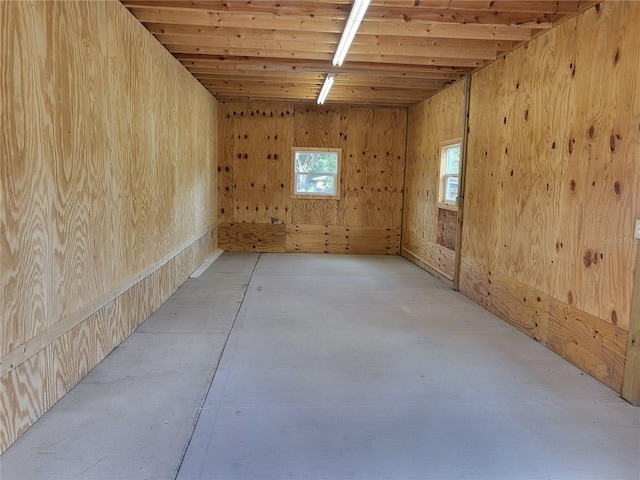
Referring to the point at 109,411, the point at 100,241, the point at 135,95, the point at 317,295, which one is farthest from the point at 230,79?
the point at 109,411

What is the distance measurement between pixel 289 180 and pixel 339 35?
4.37m

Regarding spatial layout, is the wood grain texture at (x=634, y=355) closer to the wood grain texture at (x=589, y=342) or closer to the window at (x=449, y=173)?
the wood grain texture at (x=589, y=342)

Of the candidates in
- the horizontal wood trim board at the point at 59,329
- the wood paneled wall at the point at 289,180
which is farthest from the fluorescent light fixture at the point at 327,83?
the horizontal wood trim board at the point at 59,329

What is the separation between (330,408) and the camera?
105 inches

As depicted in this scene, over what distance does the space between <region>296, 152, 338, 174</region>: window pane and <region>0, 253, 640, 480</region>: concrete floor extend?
15.2 feet

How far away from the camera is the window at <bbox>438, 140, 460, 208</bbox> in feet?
21.4

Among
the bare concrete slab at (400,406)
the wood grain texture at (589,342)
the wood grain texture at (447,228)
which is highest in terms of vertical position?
the wood grain texture at (447,228)

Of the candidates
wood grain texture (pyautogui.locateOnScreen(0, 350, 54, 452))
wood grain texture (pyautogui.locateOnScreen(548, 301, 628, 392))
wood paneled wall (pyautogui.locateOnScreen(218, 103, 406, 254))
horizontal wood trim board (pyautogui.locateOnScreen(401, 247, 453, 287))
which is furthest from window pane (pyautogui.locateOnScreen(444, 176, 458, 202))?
wood grain texture (pyautogui.locateOnScreen(0, 350, 54, 452))

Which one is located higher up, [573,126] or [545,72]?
[545,72]

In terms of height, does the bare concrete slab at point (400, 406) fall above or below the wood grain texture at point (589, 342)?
below

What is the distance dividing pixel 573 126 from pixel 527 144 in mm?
712

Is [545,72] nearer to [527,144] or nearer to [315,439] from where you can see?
[527,144]

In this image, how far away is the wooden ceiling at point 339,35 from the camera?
3732mm

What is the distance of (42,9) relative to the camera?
7.95ft
